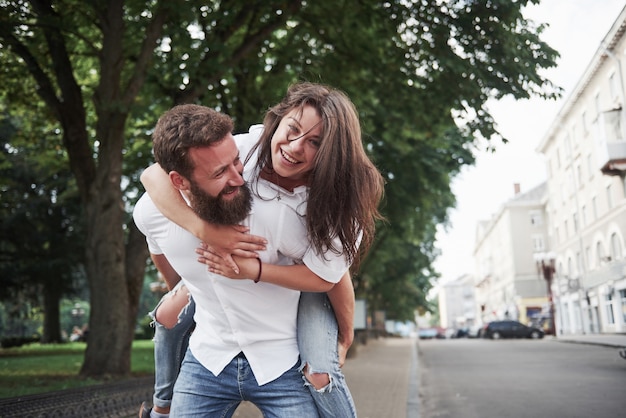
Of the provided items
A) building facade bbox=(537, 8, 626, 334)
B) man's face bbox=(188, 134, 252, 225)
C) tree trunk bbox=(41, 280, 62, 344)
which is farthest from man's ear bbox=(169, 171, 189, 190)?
building facade bbox=(537, 8, 626, 334)

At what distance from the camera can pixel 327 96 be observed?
8.39 feet

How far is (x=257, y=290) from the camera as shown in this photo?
262 centimetres

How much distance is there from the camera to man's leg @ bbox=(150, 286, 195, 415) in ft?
10.4

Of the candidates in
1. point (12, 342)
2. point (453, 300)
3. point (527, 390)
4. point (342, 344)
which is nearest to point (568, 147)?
point (12, 342)

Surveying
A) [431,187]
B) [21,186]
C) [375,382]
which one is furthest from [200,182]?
[21,186]

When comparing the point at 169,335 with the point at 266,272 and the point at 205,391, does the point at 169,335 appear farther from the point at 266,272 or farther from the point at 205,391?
the point at 266,272

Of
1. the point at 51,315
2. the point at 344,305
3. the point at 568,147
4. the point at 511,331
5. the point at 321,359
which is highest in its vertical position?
the point at 568,147

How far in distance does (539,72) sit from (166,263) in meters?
10.6

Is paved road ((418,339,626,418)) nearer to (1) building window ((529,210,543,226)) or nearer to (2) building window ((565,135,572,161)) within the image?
(2) building window ((565,135,572,161))

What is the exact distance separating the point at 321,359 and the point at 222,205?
69 centimetres

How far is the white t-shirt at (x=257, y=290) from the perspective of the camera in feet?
8.21

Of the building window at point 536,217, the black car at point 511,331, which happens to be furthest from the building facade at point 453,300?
the black car at point 511,331

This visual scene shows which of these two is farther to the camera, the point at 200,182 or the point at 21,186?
the point at 21,186

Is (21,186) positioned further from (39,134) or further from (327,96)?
(327,96)
